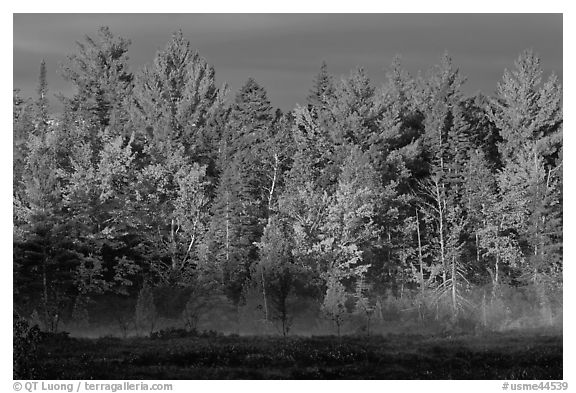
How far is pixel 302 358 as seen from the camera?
3369 cm

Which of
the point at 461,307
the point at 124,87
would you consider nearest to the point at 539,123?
the point at 461,307

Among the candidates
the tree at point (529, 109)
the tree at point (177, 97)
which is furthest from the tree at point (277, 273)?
the tree at point (529, 109)

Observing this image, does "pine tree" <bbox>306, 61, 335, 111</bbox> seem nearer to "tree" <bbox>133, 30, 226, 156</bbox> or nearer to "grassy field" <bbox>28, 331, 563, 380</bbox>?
"tree" <bbox>133, 30, 226, 156</bbox>

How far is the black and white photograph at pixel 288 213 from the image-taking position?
34.9 metres

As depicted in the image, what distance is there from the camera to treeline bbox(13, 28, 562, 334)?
40438 millimetres

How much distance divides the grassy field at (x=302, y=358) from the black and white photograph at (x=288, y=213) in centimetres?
14

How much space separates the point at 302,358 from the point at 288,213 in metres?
11.6

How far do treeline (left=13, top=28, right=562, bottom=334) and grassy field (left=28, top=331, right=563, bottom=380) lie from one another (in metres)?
3.05

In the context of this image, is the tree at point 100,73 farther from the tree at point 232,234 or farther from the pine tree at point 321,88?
the pine tree at point 321,88

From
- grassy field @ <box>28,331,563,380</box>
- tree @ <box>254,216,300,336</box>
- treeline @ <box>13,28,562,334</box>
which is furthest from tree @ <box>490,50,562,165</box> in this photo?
tree @ <box>254,216,300,336</box>

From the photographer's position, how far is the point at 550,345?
120 feet

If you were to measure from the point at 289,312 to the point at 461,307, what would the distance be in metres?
9.10

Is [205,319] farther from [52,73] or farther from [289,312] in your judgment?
[52,73]

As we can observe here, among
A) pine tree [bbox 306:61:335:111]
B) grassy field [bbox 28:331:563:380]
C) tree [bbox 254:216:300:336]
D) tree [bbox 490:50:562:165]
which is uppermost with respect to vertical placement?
pine tree [bbox 306:61:335:111]
